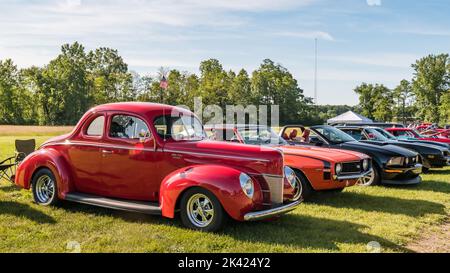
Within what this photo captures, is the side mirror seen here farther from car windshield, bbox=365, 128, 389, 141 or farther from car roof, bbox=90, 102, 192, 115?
car windshield, bbox=365, 128, 389, 141

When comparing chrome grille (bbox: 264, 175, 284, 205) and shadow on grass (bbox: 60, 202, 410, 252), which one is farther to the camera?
chrome grille (bbox: 264, 175, 284, 205)

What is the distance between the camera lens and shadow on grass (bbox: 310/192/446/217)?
8180 mm

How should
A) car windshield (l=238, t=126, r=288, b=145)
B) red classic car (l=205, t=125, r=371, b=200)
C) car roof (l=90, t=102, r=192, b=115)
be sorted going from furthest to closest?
car windshield (l=238, t=126, r=288, b=145)
red classic car (l=205, t=125, r=371, b=200)
car roof (l=90, t=102, r=192, b=115)

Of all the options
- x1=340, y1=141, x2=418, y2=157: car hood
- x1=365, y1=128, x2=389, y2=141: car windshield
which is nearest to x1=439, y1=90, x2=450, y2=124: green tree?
x1=365, y1=128, x2=389, y2=141: car windshield

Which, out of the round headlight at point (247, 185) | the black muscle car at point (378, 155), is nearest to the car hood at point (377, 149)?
the black muscle car at point (378, 155)

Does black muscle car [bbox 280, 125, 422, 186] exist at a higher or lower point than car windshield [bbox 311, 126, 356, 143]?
lower

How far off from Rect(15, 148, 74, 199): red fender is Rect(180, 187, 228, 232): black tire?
2393 mm

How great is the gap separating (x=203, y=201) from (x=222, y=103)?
7129 centimetres

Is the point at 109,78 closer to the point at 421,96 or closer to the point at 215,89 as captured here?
the point at 215,89

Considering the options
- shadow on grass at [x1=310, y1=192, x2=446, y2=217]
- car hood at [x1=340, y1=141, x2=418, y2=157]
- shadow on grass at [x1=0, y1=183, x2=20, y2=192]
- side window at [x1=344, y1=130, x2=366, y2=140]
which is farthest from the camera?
side window at [x1=344, y1=130, x2=366, y2=140]

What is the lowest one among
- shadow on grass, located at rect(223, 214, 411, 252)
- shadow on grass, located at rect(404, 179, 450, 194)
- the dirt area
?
shadow on grass, located at rect(404, 179, 450, 194)

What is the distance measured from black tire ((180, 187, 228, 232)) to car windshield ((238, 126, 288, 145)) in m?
3.74

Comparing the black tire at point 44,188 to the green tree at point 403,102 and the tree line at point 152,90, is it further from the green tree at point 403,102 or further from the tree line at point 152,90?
the green tree at point 403,102
